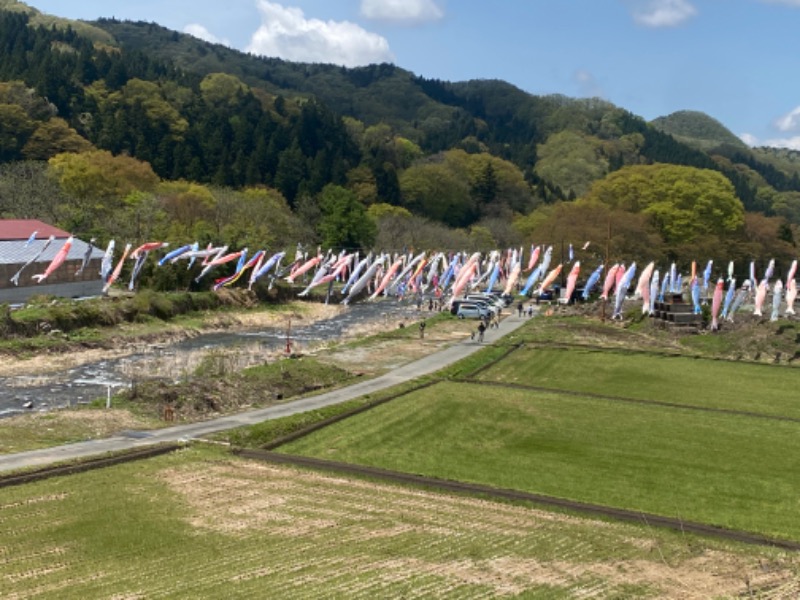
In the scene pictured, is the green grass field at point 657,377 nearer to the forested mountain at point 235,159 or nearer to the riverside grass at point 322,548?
the riverside grass at point 322,548

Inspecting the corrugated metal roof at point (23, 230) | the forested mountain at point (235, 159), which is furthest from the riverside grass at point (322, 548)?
the forested mountain at point (235, 159)

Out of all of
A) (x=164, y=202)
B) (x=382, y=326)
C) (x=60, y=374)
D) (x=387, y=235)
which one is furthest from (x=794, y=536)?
(x=387, y=235)

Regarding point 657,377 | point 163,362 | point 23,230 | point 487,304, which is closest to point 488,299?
point 487,304

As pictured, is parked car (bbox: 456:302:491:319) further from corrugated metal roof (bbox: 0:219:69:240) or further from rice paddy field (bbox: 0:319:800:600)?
corrugated metal roof (bbox: 0:219:69:240)

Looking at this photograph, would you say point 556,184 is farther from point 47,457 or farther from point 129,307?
point 47,457

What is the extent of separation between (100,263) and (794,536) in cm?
4701

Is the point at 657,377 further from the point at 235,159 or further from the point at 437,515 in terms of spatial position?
the point at 235,159

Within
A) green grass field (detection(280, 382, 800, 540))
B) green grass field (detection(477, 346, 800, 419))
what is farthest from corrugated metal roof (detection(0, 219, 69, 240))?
green grass field (detection(280, 382, 800, 540))

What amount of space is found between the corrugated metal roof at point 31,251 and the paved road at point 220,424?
25.8 meters

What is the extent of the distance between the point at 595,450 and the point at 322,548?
10372 mm

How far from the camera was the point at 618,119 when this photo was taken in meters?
186

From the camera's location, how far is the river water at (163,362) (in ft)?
89.5

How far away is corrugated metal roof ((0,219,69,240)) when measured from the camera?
46956mm

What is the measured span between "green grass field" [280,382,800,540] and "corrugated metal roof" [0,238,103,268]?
29343 mm
